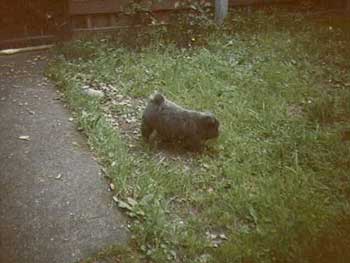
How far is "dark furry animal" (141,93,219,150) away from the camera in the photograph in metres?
Result: 3.72

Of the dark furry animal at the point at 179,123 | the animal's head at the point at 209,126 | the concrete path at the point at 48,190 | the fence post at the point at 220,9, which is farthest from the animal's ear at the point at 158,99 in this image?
the fence post at the point at 220,9

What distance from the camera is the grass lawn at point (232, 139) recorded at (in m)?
2.83

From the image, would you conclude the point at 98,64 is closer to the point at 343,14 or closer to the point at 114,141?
the point at 114,141

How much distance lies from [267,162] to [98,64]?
247 cm

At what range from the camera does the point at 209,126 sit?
3.73 meters

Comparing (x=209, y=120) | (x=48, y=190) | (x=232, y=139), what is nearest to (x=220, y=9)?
(x=232, y=139)

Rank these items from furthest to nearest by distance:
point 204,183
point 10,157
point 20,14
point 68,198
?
point 20,14 → point 10,157 → point 204,183 → point 68,198

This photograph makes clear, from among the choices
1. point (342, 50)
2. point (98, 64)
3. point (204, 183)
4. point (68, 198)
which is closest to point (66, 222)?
point (68, 198)

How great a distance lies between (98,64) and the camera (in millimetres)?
5434

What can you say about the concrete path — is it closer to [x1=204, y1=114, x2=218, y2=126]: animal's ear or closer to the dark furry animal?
the dark furry animal

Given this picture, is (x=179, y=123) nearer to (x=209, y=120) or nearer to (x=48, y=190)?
(x=209, y=120)

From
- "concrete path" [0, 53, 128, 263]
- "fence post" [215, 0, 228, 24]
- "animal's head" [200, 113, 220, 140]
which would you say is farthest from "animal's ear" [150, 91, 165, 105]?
"fence post" [215, 0, 228, 24]

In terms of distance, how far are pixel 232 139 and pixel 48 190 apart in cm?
141

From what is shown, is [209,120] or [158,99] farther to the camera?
[158,99]
